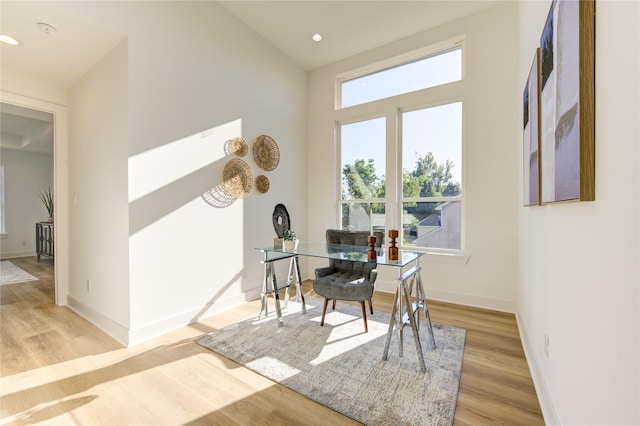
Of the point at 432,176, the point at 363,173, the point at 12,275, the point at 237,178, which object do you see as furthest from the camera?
the point at 12,275

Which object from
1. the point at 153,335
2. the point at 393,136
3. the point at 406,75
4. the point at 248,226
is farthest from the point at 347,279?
the point at 406,75

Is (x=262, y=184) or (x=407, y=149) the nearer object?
(x=262, y=184)

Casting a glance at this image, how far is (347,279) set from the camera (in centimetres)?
271

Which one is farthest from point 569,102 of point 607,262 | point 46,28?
point 46,28

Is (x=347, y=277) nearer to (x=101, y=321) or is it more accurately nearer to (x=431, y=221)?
(x=431, y=221)

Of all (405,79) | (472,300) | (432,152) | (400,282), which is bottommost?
(472,300)

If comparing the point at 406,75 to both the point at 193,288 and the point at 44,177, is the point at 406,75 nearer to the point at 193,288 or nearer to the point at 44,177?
the point at 193,288

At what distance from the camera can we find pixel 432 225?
3.59m

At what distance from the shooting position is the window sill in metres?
3.35

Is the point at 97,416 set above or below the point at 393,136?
below

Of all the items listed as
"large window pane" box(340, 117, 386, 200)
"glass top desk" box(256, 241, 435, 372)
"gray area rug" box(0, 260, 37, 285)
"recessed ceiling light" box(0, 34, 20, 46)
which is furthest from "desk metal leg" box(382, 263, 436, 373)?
"gray area rug" box(0, 260, 37, 285)

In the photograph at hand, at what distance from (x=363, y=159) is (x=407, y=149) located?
65 centimetres

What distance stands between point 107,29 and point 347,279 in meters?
2.98

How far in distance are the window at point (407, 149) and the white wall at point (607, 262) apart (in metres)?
2.21
